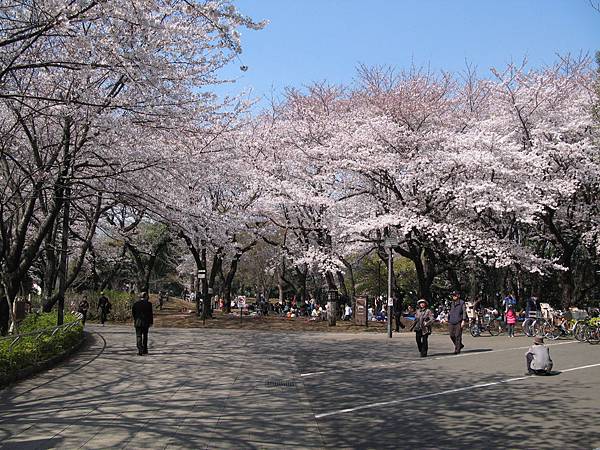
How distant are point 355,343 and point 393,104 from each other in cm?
1235

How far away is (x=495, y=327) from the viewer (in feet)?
78.7

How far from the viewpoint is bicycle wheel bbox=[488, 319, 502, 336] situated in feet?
77.7

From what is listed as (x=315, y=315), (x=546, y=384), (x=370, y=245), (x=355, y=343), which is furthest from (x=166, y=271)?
(x=546, y=384)

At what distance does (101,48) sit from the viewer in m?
9.09

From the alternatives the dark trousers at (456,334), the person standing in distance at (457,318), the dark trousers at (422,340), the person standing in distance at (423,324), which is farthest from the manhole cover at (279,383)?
the dark trousers at (456,334)

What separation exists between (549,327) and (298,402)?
1616cm

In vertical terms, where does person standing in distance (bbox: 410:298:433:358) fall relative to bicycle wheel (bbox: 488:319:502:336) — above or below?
above

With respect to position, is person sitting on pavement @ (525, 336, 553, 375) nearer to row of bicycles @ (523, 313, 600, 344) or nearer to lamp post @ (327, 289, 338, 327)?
row of bicycles @ (523, 313, 600, 344)

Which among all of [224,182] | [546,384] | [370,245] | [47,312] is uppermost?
[224,182]

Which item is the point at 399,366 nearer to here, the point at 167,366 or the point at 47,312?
the point at 167,366

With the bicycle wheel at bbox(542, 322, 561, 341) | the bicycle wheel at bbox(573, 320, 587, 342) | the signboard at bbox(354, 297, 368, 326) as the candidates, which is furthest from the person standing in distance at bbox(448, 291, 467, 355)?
the signboard at bbox(354, 297, 368, 326)

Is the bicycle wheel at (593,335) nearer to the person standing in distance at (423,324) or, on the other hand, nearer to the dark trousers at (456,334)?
the dark trousers at (456,334)

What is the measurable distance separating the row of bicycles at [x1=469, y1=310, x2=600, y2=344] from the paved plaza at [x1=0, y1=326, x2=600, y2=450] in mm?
3947

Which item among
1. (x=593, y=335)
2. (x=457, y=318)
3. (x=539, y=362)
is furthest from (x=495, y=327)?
(x=539, y=362)
